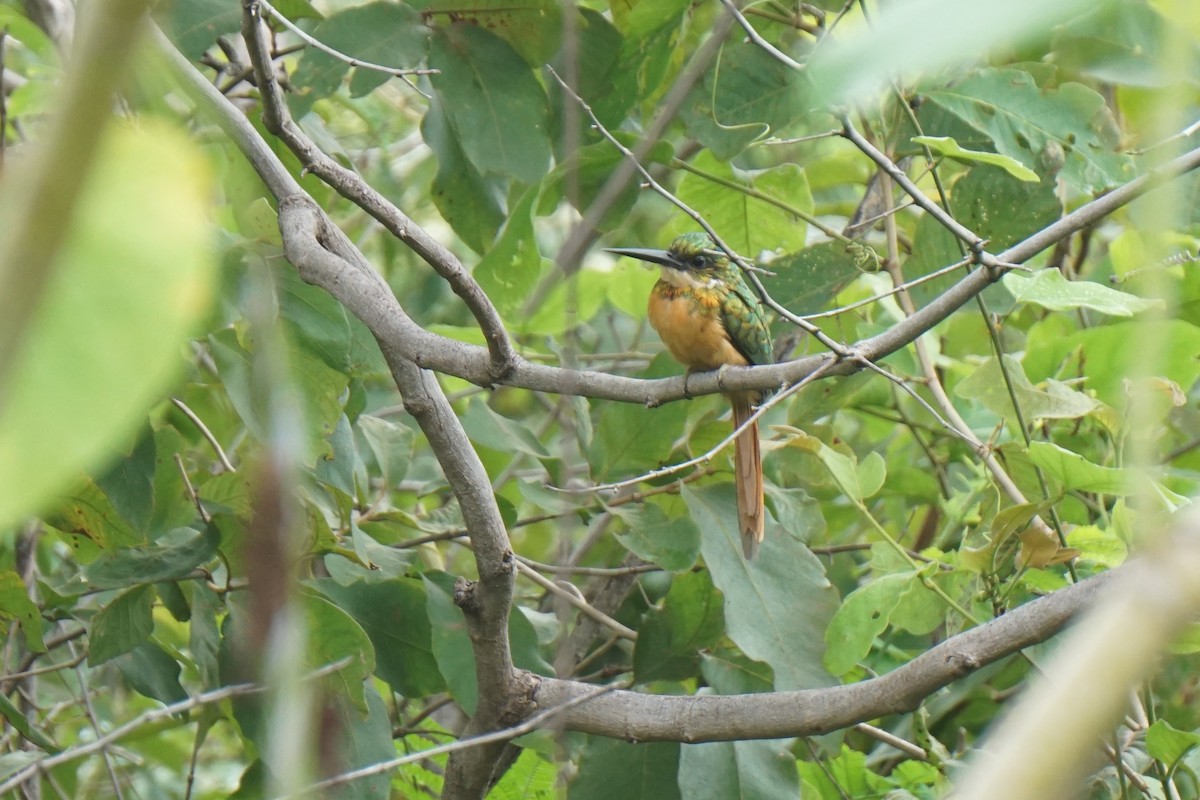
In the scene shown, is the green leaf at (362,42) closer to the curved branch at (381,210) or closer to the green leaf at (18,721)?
the curved branch at (381,210)

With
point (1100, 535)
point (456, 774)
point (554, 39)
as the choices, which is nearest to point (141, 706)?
point (456, 774)

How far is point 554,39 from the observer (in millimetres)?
1830

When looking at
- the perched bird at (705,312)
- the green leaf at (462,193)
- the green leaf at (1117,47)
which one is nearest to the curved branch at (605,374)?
the green leaf at (462,193)

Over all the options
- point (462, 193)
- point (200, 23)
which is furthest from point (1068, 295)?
point (200, 23)

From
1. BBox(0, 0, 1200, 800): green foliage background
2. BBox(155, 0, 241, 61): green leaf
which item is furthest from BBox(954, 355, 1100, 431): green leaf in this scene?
BBox(155, 0, 241, 61): green leaf

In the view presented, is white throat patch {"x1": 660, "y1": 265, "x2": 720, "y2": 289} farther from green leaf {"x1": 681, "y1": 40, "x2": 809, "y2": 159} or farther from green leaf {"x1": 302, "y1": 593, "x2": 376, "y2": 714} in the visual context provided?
green leaf {"x1": 302, "y1": 593, "x2": 376, "y2": 714}

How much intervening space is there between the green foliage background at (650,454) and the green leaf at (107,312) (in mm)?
827

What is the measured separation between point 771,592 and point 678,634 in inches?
5.9

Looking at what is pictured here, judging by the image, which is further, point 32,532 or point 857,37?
point 32,532

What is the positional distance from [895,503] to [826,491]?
25 centimetres

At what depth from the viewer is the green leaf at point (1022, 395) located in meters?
1.58

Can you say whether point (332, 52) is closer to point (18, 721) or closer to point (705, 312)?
point (18, 721)

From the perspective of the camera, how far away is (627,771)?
5.42 feet

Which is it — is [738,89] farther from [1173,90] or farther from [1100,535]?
[1173,90]
